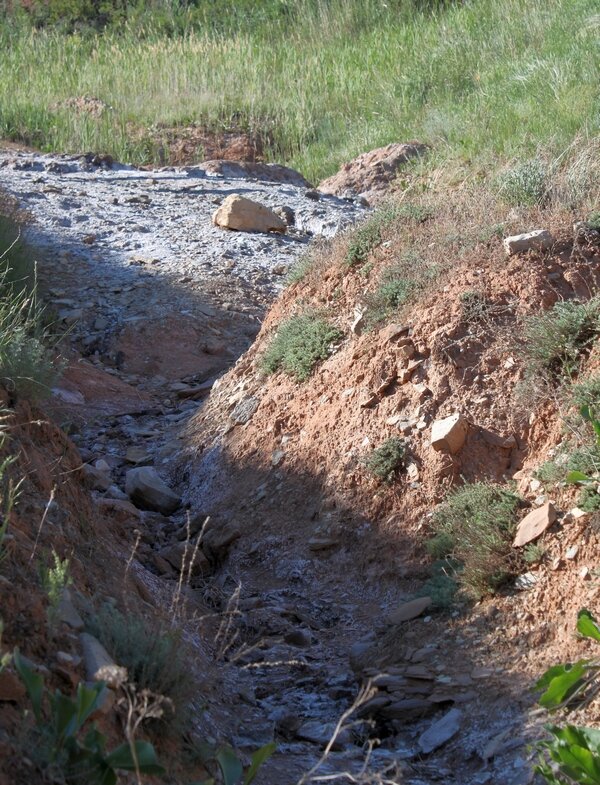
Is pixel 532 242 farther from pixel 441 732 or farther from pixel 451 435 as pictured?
pixel 441 732

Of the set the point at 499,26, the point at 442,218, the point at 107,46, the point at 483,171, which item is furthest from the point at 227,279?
the point at 107,46

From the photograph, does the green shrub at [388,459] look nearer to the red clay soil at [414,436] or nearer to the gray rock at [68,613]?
the red clay soil at [414,436]

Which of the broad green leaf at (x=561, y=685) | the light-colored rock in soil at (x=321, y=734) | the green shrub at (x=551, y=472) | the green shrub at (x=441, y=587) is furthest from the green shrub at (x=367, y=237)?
the broad green leaf at (x=561, y=685)

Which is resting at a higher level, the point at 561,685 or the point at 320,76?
the point at 320,76

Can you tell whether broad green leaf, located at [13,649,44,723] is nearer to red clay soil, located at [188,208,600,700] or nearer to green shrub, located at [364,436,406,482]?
red clay soil, located at [188,208,600,700]

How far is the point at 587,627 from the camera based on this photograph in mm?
3311

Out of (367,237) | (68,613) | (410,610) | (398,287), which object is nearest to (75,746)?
(68,613)

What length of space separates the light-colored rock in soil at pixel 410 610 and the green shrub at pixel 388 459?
30.1 inches

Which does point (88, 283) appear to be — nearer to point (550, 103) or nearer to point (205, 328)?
point (205, 328)

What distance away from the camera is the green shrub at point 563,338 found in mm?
4520

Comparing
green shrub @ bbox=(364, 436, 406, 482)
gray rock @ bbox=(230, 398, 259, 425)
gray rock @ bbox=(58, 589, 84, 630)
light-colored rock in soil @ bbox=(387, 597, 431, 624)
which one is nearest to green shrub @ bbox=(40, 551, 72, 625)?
gray rock @ bbox=(58, 589, 84, 630)

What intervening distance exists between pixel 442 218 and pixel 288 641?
2.82 metres

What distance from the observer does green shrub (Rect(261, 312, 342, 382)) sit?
5.57 m

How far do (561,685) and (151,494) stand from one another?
2.78 metres
